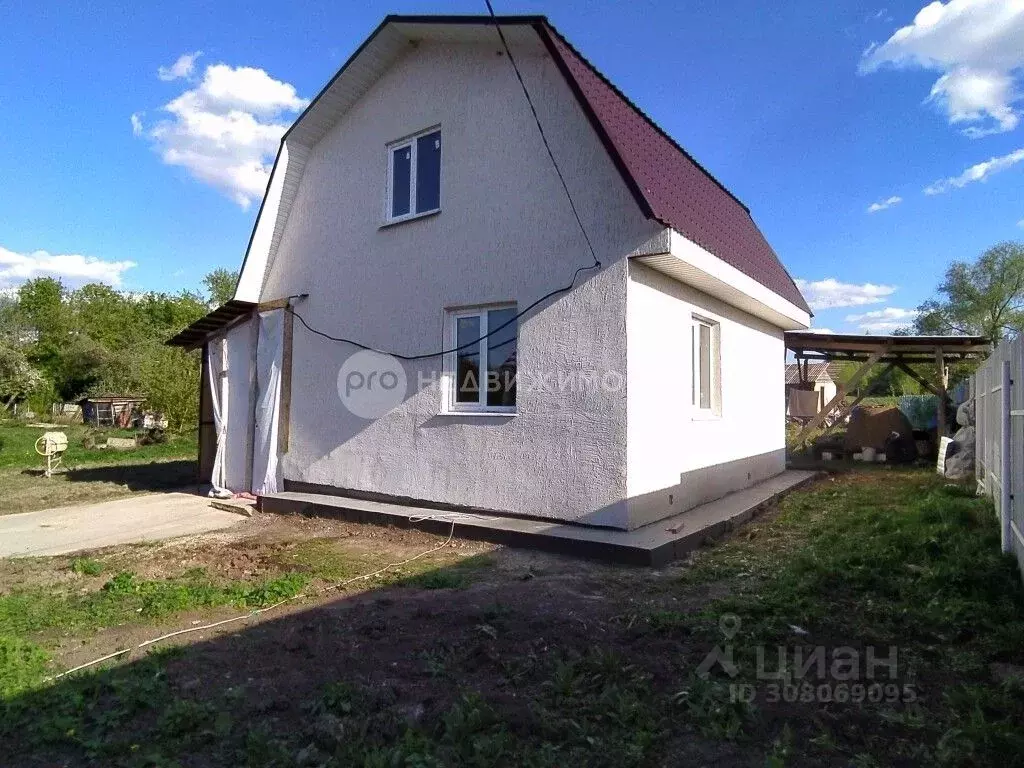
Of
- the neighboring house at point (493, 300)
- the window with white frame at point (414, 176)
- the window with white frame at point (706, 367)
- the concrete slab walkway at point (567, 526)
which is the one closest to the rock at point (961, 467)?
the neighboring house at point (493, 300)

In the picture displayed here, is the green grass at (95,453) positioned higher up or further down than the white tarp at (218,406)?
further down

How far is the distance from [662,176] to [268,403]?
667cm

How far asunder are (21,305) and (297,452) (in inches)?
2172

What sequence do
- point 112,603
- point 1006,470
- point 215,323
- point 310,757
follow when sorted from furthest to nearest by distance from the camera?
point 215,323, point 1006,470, point 112,603, point 310,757

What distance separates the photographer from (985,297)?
4319cm

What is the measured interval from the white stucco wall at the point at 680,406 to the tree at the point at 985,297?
40.5m

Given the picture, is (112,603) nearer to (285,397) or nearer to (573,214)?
(285,397)

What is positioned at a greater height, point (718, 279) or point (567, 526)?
point (718, 279)

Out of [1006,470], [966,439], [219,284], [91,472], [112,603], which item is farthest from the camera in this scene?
[219,284]

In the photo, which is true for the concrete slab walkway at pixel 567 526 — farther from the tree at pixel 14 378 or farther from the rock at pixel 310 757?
the tree at pixel 14 378

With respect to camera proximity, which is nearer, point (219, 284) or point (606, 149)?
point (606, 149)

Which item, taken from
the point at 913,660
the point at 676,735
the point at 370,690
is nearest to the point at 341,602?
the point at 370,690

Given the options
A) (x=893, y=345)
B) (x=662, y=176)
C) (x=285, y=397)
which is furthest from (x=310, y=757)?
(x=893, y=345)

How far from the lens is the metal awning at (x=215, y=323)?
407 inches
